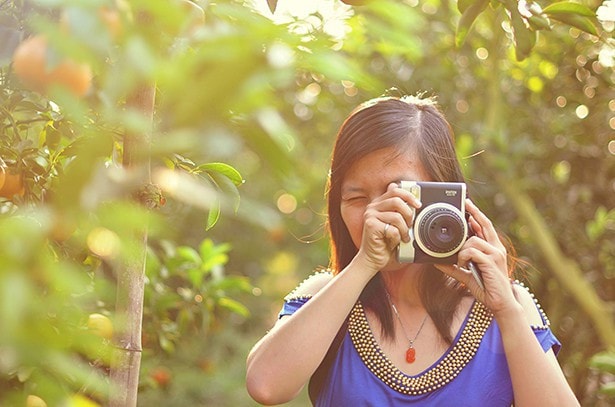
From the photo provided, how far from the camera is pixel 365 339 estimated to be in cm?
167

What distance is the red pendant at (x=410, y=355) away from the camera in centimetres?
165

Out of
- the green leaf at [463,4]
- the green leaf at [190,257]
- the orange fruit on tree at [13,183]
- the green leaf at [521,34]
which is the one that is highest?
the green leaf at [463,4]

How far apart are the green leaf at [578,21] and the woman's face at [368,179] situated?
36 centimetres

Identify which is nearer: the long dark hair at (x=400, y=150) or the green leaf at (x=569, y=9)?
the green leaf at (x=569, y=9)

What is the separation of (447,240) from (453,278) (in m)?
0.16

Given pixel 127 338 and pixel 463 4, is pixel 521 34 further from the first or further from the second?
pixel 127 338

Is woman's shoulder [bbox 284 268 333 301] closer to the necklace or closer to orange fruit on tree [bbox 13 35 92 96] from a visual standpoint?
the necklace

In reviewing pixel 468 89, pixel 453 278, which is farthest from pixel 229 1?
pixel 468 89

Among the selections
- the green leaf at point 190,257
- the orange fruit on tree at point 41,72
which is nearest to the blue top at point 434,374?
the green leaf at point 190,257

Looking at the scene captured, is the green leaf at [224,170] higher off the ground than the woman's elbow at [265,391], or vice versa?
the green leaf at [224,170]

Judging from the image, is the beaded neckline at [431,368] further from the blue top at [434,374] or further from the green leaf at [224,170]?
the green leaf at [224,170]

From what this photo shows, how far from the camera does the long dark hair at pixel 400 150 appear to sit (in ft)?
5.40

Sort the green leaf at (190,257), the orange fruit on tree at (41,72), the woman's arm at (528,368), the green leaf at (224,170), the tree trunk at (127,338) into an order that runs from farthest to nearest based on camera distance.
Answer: the green leaf at (190,257), the woman's arm at (528,368), the green leaf at (224,170), the tree trunk at (127,338), the orange fruit on tree at (41,72)

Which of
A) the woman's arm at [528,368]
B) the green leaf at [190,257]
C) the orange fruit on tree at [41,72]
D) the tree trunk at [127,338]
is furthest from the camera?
the green leaf at [190,257]
